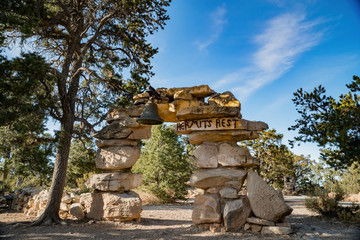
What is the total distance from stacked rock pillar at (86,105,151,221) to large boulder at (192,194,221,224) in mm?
1891

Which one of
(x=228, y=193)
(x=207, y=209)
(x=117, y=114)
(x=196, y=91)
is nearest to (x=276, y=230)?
(x=228, y=193)

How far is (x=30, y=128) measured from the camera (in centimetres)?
614

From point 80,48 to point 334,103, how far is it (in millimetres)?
8141

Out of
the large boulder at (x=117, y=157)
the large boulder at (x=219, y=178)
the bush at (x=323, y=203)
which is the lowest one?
the bush at (x=323, y=203)

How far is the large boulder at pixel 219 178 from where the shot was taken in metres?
5.70

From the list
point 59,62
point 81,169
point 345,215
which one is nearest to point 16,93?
point 59,62

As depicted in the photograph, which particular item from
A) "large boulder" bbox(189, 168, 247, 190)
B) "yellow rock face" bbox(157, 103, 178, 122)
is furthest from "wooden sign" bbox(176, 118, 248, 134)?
"large boulder" bbox(189, 168, 247, 190)

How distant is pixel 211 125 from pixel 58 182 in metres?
4.62

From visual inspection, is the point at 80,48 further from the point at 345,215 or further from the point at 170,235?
the point at 345,215

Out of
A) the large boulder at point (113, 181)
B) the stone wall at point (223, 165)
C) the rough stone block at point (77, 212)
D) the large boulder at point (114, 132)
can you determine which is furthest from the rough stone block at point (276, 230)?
the rough stone block at point (77, 212)

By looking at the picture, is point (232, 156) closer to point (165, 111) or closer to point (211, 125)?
point (211, 125)

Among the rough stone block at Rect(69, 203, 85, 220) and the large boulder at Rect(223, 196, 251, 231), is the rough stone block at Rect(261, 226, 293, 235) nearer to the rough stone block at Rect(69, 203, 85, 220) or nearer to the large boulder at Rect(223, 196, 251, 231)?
the large boulder at Rect(223, 196, 251, 231)

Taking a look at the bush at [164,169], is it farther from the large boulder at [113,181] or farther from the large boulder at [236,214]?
the large boulder at [236,214]

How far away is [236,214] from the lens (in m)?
5.39
